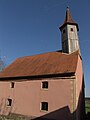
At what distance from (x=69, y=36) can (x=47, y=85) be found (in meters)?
9.55

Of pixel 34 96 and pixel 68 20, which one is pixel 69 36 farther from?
pixel 34 96

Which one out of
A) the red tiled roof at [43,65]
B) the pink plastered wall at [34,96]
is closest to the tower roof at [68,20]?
the red tiled roof at [43,65]

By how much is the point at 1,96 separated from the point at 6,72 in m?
3.85

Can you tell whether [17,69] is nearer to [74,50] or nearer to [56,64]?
[56,64]

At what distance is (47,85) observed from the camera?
20688 millimetres

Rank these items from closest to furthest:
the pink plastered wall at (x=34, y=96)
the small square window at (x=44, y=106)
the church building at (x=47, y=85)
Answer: the church building at (x=47, y=85) → the pink plastered wall at (x=34, y=96) → the small square window at (x=44, y=106)

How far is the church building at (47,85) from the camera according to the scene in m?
18.8

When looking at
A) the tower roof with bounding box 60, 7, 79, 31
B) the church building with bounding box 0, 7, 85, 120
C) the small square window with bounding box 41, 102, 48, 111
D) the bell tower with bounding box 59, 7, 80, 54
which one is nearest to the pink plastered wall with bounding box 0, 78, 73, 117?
the church building with bounding box 0, 7, 85, 120

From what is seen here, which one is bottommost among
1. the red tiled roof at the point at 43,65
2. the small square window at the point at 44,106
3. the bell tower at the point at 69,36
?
the small square window at the point at 44,106

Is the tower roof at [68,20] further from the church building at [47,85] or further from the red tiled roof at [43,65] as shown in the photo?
the red tiled roof at [43,65]

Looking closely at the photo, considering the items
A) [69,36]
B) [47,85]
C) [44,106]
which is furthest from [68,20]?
[44,106]

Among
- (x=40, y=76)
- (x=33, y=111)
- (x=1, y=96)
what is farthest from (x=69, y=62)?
(x=1, y=96)

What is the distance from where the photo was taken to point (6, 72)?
26.0 metres

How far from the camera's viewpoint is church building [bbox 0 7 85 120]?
18.8 metres
